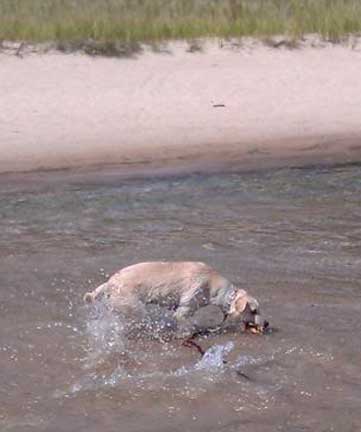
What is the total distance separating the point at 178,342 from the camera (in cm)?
758

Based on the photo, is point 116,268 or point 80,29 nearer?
point 116,268

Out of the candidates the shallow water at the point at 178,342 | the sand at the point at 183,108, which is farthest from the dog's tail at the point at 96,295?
the sand at the point at 183,108

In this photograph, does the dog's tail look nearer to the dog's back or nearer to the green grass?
the dog's back

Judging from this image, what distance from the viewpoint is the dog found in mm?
7336

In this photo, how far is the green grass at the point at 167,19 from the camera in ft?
54.0

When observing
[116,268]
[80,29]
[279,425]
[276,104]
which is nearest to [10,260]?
[116,268]

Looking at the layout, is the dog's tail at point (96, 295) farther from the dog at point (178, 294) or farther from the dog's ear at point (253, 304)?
the dog's ear at point (253, 304)

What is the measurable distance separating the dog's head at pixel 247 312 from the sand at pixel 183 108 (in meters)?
5.96

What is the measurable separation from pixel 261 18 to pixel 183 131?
10.9 ft

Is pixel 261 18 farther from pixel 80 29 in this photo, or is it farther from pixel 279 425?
pixel 279 425

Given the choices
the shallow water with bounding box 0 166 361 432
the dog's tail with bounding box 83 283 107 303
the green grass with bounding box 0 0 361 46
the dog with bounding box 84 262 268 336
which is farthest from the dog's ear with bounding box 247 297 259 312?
the green grass with bounding box 0 0 361 46

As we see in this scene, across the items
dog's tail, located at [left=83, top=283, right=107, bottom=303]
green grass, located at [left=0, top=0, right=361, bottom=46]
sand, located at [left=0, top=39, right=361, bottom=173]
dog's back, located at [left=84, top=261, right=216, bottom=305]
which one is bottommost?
sand, located at [left=0, top=39, right=361, bottom=173]

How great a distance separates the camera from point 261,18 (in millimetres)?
17391

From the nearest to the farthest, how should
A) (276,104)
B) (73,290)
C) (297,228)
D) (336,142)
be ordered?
(73,290)
(297,228)
(336,142)
(276,104)
